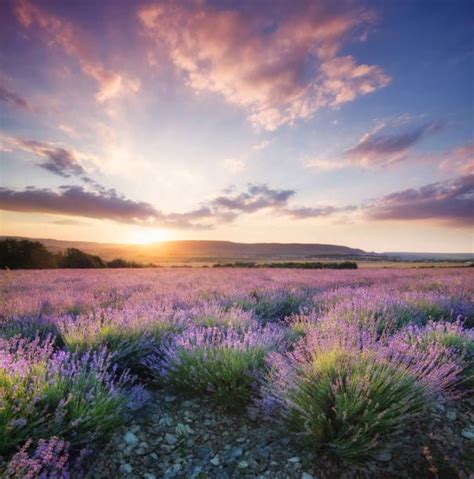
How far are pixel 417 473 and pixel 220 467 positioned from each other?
145 cm

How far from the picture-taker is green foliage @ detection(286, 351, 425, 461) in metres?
2.55

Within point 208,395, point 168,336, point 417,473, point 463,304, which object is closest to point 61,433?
point 208,395

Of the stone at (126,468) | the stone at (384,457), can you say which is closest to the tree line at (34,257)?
the stone at (126,468)

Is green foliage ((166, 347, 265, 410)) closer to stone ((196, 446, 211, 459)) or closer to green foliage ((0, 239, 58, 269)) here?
stone ((196, 446, 211, 459))

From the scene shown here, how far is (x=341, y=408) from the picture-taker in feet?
8.59

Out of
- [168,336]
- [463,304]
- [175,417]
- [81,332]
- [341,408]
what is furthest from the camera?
[463,304]

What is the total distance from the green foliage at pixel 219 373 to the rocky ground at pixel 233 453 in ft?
0.60

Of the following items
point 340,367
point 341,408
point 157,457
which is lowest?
point 157,457

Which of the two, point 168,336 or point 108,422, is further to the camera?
point 168,336

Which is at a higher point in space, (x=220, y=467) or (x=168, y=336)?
(x=168, y=336)

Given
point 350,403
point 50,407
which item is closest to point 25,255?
point 50,407

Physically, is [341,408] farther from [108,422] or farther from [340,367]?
[108,422]

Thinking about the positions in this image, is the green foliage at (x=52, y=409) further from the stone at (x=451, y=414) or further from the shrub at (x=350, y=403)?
the stone at (x=451, y=414)

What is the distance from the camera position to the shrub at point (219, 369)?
3340 millimetres
